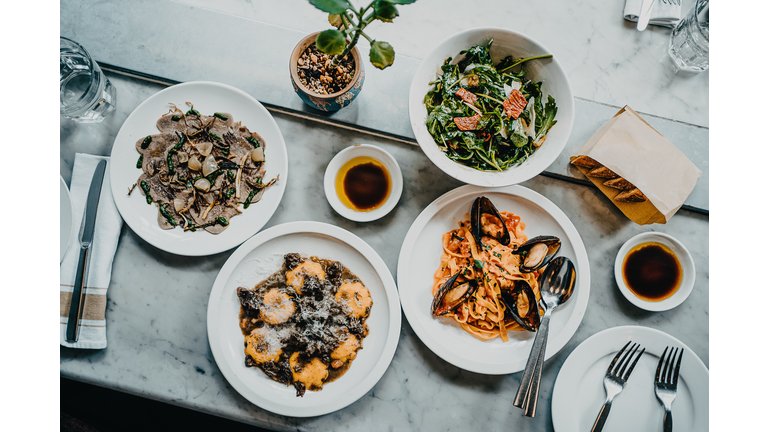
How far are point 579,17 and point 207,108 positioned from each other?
230cm

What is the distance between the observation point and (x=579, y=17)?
7.62 ft

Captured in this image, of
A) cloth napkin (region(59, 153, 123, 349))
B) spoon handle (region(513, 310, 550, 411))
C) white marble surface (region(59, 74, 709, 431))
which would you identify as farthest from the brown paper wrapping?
cloth napkin (region(59, 153, 123, 349))

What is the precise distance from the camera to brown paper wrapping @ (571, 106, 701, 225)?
1.96m

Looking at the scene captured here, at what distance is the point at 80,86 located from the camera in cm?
213

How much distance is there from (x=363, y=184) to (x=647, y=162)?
5.01ft

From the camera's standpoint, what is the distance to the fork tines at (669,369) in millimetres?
2053

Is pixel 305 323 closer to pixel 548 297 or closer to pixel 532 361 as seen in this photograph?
pixel 532 361

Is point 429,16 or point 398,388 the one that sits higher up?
point 429,16

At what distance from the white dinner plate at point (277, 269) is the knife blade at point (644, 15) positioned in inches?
82.5

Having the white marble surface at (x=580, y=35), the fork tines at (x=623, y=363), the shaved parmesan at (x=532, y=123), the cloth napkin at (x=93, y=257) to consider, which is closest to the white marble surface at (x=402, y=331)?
the cloth napkin at (x=93, y=257)

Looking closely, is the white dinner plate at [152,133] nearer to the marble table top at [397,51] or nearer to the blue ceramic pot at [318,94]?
the marble table top at [397,51]

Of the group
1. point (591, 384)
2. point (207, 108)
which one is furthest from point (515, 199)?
point (207, 108)

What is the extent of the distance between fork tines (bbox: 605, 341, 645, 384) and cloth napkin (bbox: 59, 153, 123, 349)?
2.85m

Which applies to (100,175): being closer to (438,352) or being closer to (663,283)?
(438,352)
